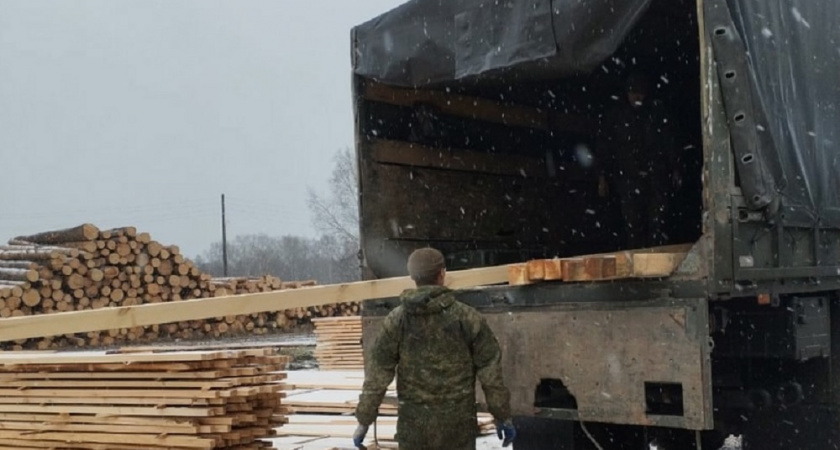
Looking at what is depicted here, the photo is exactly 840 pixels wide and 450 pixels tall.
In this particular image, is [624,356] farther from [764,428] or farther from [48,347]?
[48,347]

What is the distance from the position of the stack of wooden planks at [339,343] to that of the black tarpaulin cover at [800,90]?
9580mm

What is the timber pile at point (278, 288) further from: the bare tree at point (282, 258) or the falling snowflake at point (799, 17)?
the bare tree at point (282, 258)

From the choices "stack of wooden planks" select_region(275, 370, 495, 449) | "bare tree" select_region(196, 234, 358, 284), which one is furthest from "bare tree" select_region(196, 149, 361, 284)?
"stack of wooden planks" select_region(275, 370, 495, 449)

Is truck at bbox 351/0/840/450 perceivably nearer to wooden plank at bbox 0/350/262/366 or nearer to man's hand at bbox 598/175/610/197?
man's hand at bbox 598/175/610/197

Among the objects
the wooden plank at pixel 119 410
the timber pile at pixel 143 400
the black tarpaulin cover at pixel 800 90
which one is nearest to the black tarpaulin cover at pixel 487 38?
the black tarpaulin cover at pixel 800 90

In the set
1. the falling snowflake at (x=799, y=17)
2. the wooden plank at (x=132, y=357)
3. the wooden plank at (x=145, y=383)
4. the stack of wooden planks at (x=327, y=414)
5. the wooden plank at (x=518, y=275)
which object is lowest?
the stack of wooden planks at (x=327, y=414)

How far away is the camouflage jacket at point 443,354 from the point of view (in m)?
4.88

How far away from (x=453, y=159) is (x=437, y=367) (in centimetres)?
272

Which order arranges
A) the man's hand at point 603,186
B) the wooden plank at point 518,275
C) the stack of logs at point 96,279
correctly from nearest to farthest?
1. the wooden plank at point 518,275
2. the man's hand at point 603,186
3. the stack of logs at point 96,279

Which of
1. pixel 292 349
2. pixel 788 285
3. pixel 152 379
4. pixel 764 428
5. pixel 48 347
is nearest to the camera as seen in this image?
pixel 788 285

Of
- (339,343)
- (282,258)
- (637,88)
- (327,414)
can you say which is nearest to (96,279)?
(339,343)

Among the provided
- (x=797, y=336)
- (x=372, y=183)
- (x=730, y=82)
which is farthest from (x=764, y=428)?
(x=372, y=183)

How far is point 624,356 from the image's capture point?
4988 millimetres

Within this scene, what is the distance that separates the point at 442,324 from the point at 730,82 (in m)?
1.90
